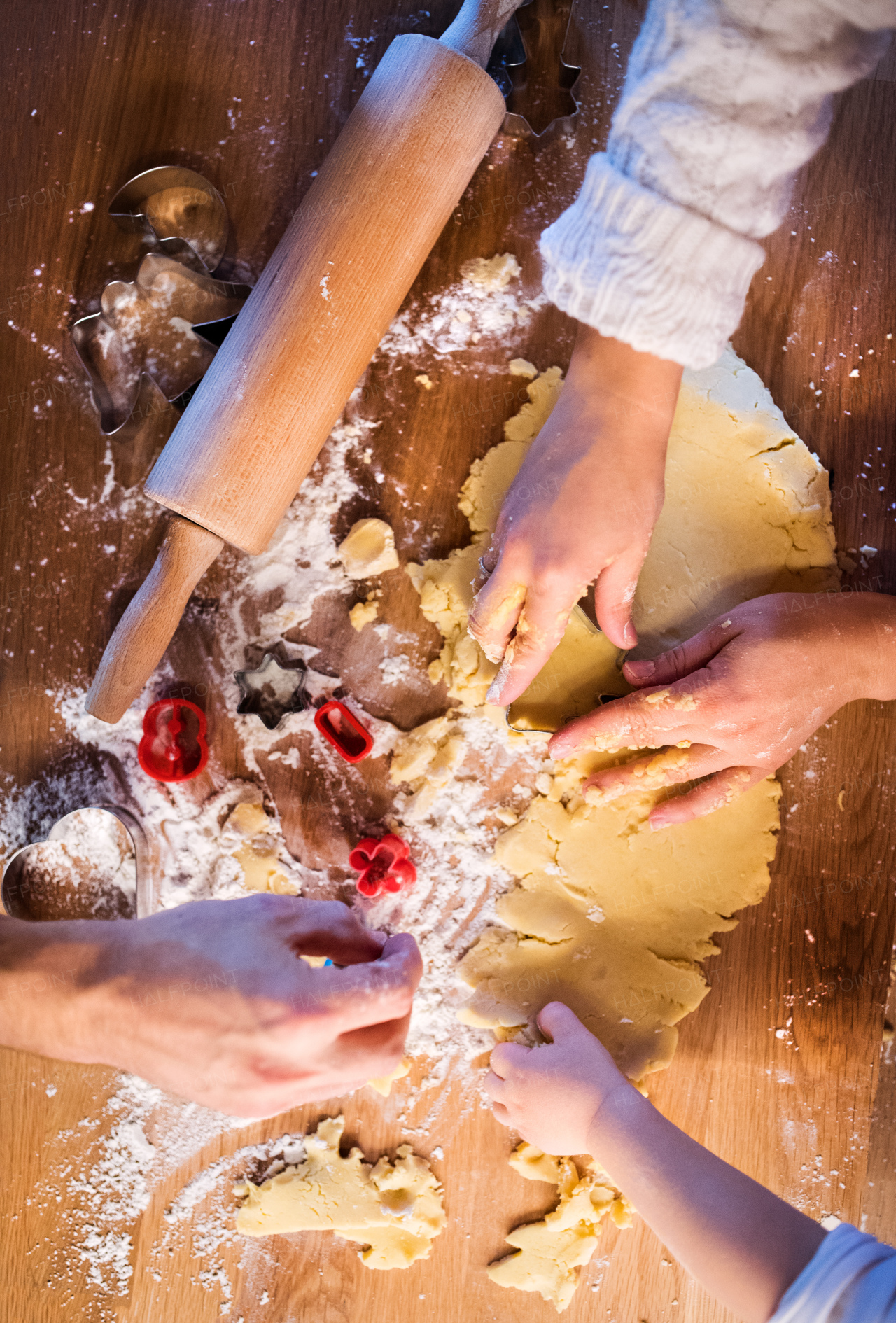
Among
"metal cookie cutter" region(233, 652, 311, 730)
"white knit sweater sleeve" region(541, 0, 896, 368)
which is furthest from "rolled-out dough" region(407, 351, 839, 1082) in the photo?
"white knit sweater sleeve" region(541, 0, 896, 368)

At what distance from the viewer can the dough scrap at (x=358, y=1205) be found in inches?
43.4

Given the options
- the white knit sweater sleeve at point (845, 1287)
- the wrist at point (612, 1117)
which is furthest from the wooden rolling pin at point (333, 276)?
the white knit sweater sleeve at point (845, 1287)

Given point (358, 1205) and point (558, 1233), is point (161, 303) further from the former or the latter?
point (558, 1233)

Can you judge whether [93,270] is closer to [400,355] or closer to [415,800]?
[400,355]

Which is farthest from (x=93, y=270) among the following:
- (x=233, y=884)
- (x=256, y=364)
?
(x=233, y=884)

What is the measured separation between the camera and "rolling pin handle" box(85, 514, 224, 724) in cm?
100

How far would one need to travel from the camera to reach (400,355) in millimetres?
1136

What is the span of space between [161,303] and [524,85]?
63 cm

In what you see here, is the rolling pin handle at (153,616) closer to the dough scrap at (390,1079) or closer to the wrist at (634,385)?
the wrist at (634,385)

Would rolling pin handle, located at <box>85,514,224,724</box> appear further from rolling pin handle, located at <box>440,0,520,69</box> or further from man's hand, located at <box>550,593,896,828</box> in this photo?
rolling pin handle, located at <box>440,0,520,69</box>

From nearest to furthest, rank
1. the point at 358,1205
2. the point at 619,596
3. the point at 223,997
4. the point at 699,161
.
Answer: the point at 699,161
the point at 223,997
the point at 619,596
the point at 358,1205

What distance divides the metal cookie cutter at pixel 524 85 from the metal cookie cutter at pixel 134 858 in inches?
45.6

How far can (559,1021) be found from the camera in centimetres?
107

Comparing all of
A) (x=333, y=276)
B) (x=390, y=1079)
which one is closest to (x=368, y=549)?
(x=333, y=276)
